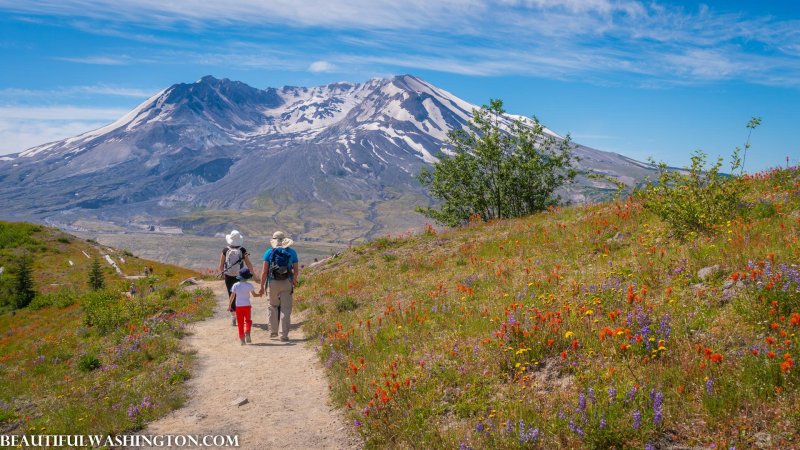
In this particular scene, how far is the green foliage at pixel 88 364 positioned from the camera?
12664 millimetres

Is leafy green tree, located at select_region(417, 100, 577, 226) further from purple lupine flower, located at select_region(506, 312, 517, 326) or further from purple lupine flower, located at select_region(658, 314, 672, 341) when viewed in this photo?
purple lupine flower, located at select_region(658, 314, 672, 341)

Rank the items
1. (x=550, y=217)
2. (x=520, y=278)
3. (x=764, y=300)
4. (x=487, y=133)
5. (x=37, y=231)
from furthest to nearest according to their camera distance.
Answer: (x=37, y=231) → (x=487, y=133) → (x=550, y=217) → (x=520, y=278) → (x=764, y=300)

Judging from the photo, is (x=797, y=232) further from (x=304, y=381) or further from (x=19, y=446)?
(x=19, y=446)

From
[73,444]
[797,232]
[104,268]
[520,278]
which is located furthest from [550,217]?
[104,268]

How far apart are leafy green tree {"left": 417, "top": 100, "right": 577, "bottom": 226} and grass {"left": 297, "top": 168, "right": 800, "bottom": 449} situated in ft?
64.8

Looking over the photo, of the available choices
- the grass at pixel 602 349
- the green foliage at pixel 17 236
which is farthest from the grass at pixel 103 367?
the green foliage at pixel 17 236

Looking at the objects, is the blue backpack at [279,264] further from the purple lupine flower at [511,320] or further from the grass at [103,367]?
the purple lupine flower at [511,320]

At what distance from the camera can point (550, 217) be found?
20.2m

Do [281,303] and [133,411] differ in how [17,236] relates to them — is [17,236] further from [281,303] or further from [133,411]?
[133,411]

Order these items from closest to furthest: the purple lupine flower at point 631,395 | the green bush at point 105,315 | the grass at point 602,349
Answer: the grass at point 602,349 → the purple lupine flower at point 631,395 → the green bush at point 105,315

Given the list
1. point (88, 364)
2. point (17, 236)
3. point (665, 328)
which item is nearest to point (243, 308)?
point (88, 364)

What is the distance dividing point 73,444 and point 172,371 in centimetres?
314

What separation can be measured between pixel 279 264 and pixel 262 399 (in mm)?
4878

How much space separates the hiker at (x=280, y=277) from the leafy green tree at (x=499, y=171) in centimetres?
1960
